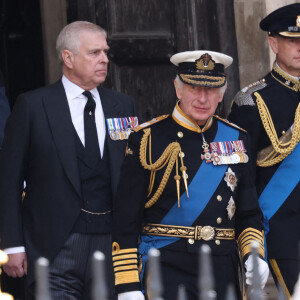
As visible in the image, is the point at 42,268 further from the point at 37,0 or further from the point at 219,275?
the point at 37,0

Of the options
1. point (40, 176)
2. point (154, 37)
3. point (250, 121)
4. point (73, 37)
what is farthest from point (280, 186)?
point (154, 37)

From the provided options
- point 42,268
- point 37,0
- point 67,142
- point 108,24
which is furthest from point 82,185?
point 37,0

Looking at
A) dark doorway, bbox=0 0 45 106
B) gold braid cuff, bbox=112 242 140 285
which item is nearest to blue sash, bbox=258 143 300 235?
gold braid cuff, bbox=112 242 140 285

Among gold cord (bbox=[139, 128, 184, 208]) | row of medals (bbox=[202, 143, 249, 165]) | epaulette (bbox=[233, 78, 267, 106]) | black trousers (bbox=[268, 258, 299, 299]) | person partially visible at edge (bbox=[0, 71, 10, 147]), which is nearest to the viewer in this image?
gold cord (bbox=[139, 128, 184, 208])

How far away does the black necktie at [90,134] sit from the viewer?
217 inches

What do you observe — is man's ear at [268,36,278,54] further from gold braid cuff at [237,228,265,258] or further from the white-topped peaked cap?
gold braid cuff at [237,228,265,258]

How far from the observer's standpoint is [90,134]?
18.2 feet

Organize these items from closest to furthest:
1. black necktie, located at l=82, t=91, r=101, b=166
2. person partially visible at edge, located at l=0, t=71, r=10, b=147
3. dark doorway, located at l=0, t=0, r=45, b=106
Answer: black necktie, located at l=82, t=91, r=101, b=166 → person partially visible at edge, located at l=0, t=71, r=10, b=147 → dark doorway, located at l=0, t=0, r=45, b=106

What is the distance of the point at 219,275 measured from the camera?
4.88 meters

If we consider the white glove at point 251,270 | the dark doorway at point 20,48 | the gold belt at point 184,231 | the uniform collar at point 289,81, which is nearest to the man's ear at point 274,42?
→ the uniform collar at point 289,81

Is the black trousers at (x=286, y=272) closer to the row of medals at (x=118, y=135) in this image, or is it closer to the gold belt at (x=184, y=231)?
the gold belt at (x=184, y=231)

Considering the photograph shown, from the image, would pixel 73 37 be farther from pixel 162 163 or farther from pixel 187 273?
pixel 187 273

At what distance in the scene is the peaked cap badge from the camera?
5.04 meters

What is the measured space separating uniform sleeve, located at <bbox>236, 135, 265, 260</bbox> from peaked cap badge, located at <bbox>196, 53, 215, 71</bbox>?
Result: 1.53 ft
